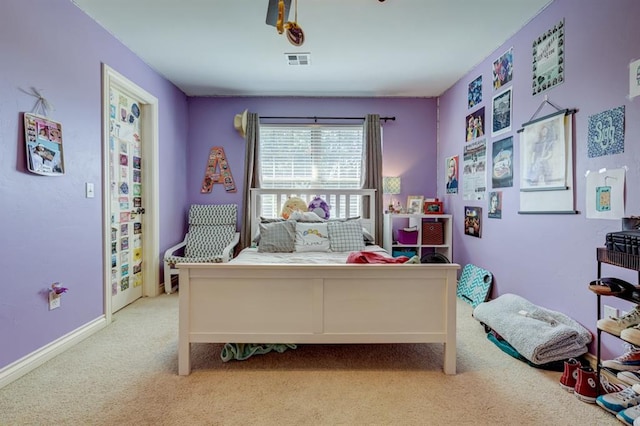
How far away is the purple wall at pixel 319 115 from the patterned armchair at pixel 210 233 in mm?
215

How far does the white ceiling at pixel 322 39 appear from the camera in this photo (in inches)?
99.7

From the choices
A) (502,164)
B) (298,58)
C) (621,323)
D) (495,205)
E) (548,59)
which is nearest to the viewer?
(621,323)

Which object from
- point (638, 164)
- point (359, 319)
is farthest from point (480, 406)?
point (638, 164)

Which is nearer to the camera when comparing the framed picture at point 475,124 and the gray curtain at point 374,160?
the framed picture at point 475,124

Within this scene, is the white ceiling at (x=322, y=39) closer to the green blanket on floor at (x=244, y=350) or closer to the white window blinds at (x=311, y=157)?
the white window blinds at (x=311, y=157)

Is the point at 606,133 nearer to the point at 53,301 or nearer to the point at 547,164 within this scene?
the point at 547,164

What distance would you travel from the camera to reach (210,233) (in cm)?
437

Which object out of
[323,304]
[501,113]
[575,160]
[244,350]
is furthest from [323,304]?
[501,113]

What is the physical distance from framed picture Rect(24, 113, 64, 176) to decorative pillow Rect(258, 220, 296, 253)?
1862 mm

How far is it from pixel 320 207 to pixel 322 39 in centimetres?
201

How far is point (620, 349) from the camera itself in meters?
1.95

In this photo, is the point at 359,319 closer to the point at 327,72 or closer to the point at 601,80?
the point at 601,80

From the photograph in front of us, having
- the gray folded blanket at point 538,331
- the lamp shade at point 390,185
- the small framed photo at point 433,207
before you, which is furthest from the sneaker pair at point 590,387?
the lamp shade at point 390,185

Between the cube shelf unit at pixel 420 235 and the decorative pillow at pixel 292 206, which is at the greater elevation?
the decorative pillow at pixel 292 206
